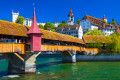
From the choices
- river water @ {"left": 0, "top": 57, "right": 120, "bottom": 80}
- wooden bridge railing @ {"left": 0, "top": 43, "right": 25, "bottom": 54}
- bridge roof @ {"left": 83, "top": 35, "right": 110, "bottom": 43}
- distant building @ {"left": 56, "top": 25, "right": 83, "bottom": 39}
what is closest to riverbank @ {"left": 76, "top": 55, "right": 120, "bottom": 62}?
bridge roof @ {"left": 83, "top": 35, "right": 110, "bottom": 43}

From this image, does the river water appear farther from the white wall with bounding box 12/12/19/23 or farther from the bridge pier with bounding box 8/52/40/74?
the white wall with bounding box 12/12/19/23

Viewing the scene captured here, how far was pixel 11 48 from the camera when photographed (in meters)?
16.5

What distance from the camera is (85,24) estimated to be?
80.2 meters

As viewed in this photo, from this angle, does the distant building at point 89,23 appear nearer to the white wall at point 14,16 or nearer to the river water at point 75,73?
the white wall at point 14,16

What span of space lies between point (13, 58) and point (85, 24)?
65.6m

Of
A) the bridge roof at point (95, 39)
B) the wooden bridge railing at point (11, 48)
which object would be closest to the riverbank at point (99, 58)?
the bridge roof at point (95, 39)

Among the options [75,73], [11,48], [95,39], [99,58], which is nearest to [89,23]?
[95,39]

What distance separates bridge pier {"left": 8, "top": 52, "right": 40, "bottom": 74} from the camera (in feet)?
58.5

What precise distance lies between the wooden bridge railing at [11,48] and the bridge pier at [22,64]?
3.03 ft

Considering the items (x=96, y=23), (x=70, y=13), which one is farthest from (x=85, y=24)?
(x=70, y=13)

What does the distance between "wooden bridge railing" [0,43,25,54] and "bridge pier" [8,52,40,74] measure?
923 millimetres

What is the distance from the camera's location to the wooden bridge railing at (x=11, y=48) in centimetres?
1584

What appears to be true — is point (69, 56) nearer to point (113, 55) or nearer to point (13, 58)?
point (113, 55)

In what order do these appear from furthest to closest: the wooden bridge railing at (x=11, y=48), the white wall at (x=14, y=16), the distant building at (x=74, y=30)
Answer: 1. the white wall at (x=14, y=16)
2. the distant building at (x=74, y=30)
3. the wooden bridge railing at (x=11, y=48)
